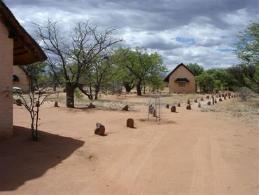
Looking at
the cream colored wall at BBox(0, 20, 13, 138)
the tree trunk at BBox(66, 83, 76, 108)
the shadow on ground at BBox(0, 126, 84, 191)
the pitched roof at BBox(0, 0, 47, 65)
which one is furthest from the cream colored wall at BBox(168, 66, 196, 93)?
the cream colored wall at BBox(0, 20, 13, 138)

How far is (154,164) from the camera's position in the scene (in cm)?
1062

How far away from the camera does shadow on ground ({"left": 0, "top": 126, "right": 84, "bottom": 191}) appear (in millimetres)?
8906

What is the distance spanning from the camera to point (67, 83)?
27.8 meters

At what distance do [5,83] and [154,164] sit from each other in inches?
189

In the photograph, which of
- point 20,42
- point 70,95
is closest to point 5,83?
point 20,42

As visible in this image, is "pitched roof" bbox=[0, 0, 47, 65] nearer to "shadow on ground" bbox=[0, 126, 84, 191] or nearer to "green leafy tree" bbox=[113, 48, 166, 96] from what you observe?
"shadow on ground" bbox=[0, 126, 84, 191]

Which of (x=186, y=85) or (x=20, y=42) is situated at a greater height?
(x=20, y=42)

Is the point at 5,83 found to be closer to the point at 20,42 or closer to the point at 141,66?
the point at 20,42

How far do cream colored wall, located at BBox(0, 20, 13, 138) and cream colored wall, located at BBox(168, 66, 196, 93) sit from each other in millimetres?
59582

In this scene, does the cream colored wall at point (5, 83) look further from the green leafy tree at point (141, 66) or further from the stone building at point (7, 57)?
the green leafy tree at point (141, 66)

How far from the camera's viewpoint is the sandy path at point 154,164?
28.2ft

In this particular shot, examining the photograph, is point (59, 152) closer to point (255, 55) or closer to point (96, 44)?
point (96, 44)

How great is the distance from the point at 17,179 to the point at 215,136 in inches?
334

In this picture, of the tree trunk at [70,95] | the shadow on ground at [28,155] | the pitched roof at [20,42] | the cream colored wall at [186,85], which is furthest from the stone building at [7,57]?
the cream colored wall at [186,85]
